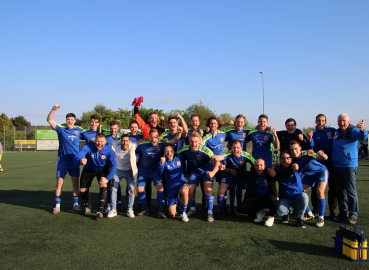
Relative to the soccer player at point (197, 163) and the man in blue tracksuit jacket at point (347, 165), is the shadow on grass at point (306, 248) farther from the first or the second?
the soccer player at point (197, 163)

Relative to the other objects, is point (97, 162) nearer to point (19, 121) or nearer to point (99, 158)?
point (99, 158)

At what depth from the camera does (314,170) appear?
19.1ft

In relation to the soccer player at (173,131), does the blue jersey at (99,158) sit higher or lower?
lower

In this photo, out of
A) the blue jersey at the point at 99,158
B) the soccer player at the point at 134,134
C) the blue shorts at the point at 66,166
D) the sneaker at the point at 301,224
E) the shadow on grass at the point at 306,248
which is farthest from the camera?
the soccer player at the point at 134,134

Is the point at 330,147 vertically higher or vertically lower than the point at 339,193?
higher

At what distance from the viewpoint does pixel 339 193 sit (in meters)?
5.73

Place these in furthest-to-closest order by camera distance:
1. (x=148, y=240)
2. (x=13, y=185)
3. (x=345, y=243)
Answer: (x=13, y=185), (x=148, y=240), (x=345, y=243)

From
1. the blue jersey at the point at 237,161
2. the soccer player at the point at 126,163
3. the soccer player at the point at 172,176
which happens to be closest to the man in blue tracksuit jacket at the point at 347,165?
the blue jersey at the point at 237,161

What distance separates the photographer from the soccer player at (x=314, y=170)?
18.3 feet

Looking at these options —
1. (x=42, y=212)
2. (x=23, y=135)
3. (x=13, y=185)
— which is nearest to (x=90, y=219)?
(x=42, y=212)

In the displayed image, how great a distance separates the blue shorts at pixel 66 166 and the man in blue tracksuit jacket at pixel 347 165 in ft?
16.4

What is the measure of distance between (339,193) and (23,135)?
5106 centimetres

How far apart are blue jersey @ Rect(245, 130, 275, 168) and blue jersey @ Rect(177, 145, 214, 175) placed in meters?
0.98

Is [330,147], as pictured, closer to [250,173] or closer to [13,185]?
[250,173]
